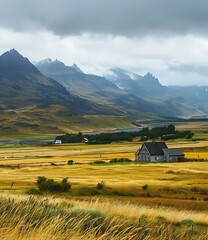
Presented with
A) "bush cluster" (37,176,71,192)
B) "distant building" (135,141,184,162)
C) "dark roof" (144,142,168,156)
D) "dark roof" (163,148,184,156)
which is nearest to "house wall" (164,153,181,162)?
"distant building" (135,141,184,162)

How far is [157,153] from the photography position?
130250 mm

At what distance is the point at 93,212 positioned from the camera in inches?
540

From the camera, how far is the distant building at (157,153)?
4899 inches

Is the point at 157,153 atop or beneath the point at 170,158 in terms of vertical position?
atop

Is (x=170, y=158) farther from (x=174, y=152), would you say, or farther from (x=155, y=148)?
(x=155, y=148)

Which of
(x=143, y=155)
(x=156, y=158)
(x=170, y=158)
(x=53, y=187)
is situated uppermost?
(x=143, y=155)

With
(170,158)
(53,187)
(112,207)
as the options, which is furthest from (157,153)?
(112,207)

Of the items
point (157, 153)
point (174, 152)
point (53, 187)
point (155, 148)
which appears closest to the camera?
point (53, 187)

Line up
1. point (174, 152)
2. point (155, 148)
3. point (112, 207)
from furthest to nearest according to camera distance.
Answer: point (155, 148) < point (174, 152) < point (112, 207)

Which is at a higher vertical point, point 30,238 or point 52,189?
point 30,238

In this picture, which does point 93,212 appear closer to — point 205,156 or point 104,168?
point 104,168

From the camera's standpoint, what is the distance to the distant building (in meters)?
124

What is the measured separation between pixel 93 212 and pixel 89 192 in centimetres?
3769

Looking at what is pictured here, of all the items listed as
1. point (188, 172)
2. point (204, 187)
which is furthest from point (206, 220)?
point (188, 172)
